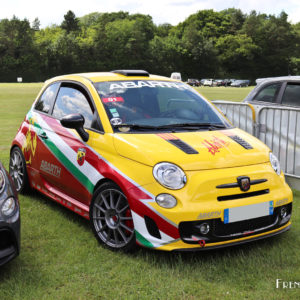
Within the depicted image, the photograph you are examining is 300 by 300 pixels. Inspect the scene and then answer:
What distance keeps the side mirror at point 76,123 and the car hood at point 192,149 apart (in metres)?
0.43

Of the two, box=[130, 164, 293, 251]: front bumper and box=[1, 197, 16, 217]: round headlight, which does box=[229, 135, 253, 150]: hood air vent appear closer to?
box=[130, 164, 293, 251]: front bumper

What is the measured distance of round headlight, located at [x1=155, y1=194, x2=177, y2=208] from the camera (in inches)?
144

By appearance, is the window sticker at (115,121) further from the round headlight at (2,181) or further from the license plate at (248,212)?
the license plate at (248,212)

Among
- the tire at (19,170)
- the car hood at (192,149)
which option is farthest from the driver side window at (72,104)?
the tire at (19,170)

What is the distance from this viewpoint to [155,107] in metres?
4.78

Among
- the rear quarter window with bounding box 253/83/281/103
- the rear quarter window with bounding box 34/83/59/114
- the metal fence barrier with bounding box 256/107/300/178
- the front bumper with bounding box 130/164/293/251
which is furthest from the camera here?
the rear quarter window with bounding box 253/83/281/103

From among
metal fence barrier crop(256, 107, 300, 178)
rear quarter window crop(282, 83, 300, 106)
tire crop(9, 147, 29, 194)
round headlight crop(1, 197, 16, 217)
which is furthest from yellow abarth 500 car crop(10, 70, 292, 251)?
rear quarter window crop(282, 83, 300, 106)

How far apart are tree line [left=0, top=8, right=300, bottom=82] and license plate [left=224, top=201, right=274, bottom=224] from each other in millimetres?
92408

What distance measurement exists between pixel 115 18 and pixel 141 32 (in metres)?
24.0

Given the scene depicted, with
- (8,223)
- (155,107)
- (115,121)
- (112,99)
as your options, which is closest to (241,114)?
(155,107)

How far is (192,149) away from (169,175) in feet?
1.34

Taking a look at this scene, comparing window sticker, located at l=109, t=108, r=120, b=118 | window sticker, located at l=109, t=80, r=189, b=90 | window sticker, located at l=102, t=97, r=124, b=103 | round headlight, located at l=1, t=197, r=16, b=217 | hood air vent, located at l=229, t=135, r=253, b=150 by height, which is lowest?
round headlight, located at l=1, t=197, r=16, b=217

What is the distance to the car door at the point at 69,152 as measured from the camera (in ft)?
14.7

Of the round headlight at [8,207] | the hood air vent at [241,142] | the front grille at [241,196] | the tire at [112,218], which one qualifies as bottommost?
the tire at [112,218]
